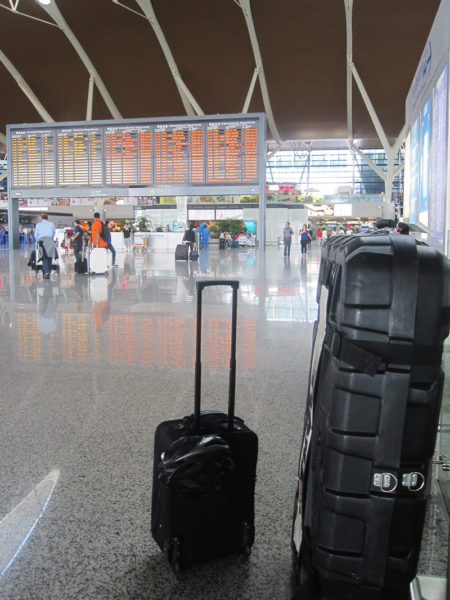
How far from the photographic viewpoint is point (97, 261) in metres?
15.3

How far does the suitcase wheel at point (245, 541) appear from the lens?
2.07 meters

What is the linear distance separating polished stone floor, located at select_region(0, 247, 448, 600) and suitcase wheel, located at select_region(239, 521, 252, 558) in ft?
0.16

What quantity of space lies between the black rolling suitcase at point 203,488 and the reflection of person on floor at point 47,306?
498 cm

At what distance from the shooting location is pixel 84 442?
3.22 metres

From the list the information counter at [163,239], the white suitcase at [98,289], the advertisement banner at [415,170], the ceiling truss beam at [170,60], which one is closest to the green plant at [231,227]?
the ceiling truss beam at [170,60]

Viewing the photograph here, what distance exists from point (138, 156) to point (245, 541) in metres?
21.4

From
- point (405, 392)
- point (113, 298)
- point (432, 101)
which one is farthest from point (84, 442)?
point (113, 298)

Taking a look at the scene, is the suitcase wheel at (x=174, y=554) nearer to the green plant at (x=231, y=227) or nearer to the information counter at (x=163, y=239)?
the information counter at (x=163, y=239)

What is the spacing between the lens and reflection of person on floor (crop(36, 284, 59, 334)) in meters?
7.08

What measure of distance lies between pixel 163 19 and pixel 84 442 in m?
30.0

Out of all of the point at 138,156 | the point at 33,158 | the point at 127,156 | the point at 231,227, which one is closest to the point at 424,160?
the point at 138,156

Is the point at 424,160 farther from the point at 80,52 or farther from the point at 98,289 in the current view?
the point at 80,52

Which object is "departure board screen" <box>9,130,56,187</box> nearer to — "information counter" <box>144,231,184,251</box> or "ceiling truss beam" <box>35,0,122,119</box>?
"ceiling truss beam" <box>35,0,122,119</box>

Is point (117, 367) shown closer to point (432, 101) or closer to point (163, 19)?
point (432, 101)
